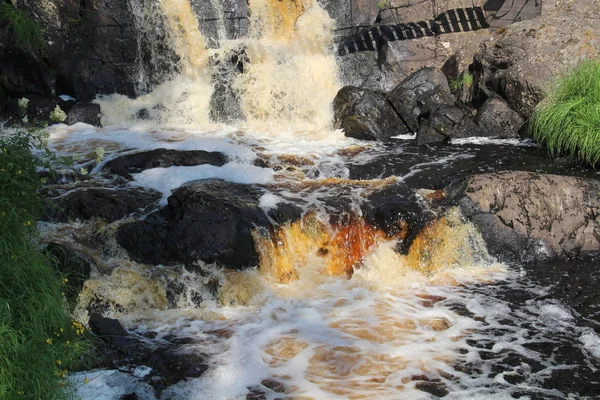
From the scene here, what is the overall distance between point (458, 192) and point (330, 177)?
1.79 m

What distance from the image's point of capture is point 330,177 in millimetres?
8188

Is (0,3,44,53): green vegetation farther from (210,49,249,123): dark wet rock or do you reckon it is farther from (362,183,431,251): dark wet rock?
(362,183,431,251): dark wet rock

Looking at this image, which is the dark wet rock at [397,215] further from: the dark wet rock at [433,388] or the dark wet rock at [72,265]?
the dark wet rock at [72,265]

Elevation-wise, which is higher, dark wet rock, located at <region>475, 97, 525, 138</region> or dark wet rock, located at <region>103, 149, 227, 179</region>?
dark wet rock, located at <region>103, 149, 227, 179</region>

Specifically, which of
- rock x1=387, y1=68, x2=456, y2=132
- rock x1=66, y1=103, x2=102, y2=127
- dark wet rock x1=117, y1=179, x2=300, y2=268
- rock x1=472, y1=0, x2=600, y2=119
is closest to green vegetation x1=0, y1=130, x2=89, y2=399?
dark wet rock x1=117, y1=179, x2=300, y2=268

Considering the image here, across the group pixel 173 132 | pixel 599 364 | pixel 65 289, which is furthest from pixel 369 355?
pixel 173 132

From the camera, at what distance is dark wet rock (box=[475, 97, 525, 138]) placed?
9.90 m

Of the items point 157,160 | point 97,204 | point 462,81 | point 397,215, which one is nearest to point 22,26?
point 157,160

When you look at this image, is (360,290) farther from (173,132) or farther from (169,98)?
(169,98)

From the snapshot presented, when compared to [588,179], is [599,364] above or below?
below

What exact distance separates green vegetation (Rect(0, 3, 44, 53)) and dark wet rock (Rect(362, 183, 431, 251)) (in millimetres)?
6756

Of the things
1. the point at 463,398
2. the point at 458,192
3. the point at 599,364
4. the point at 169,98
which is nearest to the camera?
the point at 463,398

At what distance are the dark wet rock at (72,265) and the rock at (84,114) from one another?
189 inches

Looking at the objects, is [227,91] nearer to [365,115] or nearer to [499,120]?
[365,115]
